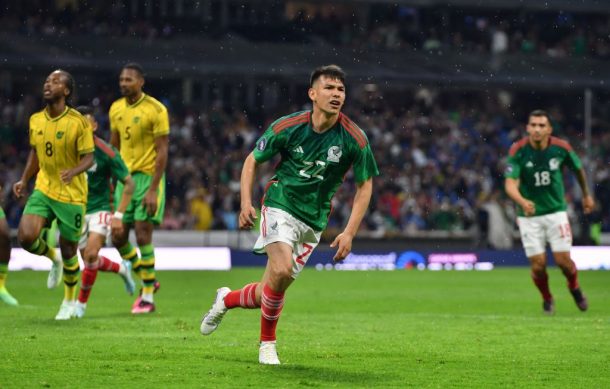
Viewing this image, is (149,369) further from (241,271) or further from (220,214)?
(220,214)

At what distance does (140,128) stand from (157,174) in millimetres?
795

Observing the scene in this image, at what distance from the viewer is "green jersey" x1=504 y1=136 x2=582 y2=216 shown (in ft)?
52.3

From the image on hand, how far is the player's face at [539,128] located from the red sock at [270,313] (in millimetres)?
7254

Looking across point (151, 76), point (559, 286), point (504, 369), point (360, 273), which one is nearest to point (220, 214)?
point (360, 273)

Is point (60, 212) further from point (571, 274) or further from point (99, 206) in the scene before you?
point (571, 274)

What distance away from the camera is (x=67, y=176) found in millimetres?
12555

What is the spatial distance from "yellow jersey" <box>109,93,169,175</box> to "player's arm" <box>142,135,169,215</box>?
4.1 inches

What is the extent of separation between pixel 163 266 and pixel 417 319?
1489cm

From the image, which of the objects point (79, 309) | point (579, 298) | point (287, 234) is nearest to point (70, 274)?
point (79, 309)

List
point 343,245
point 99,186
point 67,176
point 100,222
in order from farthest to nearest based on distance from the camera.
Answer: point 99,186 < point 100,222 < point 67,176 < point 343,245

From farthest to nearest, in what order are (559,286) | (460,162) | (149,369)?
Answer: (460,162), (559,286), (149,369)

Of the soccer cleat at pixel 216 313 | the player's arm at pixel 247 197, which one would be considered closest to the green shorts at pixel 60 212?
the soccer cleat at pixel 216 313

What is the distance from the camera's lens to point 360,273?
92.1 feet

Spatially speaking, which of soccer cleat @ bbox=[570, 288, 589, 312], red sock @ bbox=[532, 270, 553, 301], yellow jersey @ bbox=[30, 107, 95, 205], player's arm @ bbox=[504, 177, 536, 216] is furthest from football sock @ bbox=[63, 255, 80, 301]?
soccer cleat @ bbox=[570, 288, 589, 312]
